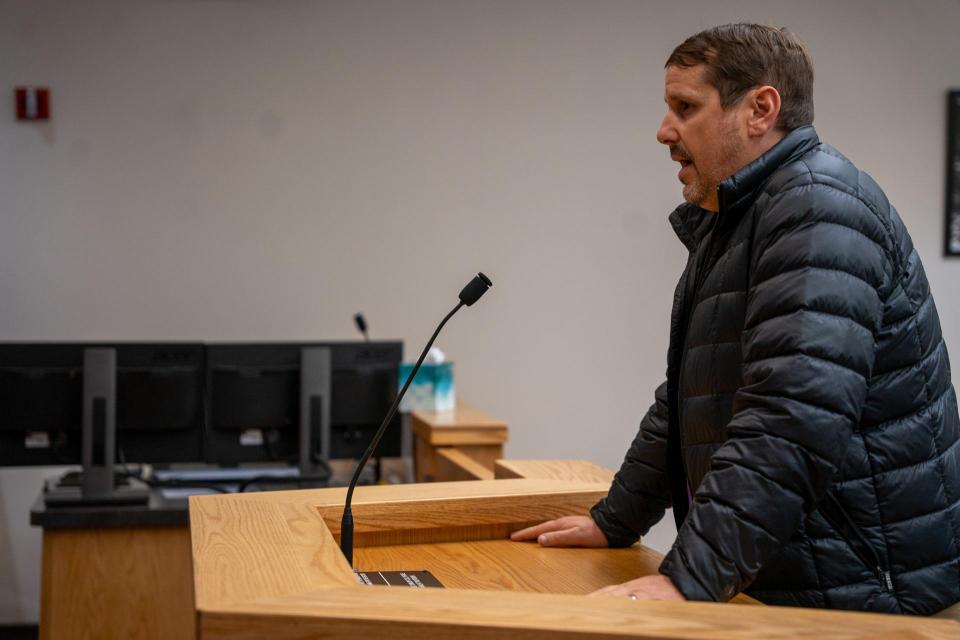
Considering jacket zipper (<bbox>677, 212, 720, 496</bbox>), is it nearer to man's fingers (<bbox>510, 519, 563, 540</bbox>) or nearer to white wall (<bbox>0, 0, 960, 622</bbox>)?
man's fingers (<bbox>510, 519, 563, 540</bbox>)

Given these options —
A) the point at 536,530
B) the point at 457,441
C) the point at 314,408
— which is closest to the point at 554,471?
the point at 536,530

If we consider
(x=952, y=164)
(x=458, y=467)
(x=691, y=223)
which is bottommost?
(x=458, y=467)

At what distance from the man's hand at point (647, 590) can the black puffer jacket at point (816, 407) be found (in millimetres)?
17

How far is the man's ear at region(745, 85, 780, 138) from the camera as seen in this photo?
5.27ft

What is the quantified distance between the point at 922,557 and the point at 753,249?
18.8 inches

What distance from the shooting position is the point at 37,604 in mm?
4852

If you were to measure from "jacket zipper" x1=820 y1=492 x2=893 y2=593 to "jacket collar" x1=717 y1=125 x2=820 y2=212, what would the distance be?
0.45 meters

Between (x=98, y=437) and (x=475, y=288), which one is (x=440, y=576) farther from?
(x=98, y=437)

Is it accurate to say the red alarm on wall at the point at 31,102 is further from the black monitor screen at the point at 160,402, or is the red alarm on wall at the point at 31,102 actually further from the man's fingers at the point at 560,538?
the man's fingers at the point at 560,538

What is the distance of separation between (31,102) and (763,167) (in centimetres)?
409

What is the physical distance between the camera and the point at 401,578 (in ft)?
5.14

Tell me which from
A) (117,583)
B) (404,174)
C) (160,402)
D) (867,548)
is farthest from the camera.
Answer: (404,174)

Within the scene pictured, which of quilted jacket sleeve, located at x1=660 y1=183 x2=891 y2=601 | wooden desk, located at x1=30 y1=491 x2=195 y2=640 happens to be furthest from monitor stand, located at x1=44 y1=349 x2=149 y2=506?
quilted jacket sleeve, located at x1=660 y1=183 x2=891 y2=601

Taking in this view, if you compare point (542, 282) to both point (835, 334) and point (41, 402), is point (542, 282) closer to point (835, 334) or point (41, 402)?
point (41, 402)
